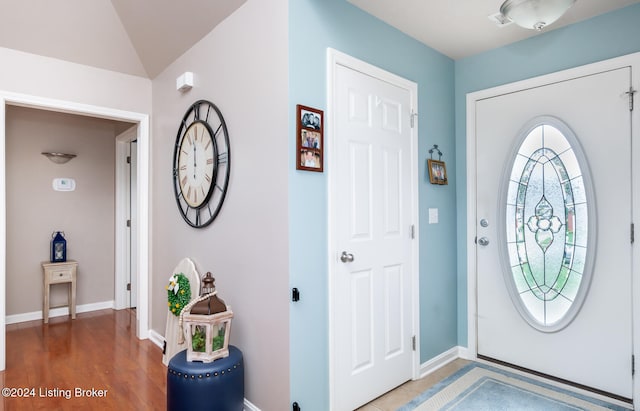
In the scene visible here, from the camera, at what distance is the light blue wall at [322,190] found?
2.00 meters

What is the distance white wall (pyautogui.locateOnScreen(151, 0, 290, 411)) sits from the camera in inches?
79.4

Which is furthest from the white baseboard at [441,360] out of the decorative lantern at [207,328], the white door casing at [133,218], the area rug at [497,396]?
the white door casing at [133,218]

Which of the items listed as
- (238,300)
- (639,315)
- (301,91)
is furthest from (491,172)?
(238,300)

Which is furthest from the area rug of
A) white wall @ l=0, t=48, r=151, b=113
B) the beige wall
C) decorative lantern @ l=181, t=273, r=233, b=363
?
the beige wall

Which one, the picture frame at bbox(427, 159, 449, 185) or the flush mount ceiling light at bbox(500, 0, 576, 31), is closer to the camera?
the flush mount ceiling light at bbox(500, 0, 576, 31)

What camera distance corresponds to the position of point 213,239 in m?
2.59

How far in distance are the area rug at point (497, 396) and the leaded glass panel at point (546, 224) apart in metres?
0.44

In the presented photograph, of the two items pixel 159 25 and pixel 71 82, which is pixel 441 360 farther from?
pixel 71 82

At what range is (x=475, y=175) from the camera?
10.0ft

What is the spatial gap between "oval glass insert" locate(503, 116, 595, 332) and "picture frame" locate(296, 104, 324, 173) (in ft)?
5.28

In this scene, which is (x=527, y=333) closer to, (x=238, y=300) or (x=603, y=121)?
(x=603, y=121)

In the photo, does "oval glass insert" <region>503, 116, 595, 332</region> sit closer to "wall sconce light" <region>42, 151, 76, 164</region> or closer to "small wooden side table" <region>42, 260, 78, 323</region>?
"small wooden side table" <region>42, 260, 78, 323</region>

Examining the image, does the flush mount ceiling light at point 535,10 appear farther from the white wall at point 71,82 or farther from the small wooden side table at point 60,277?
the small wooden side table at point 60,277

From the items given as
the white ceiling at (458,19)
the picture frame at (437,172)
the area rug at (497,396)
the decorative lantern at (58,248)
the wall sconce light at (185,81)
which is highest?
the white ceiling at (458,19)
